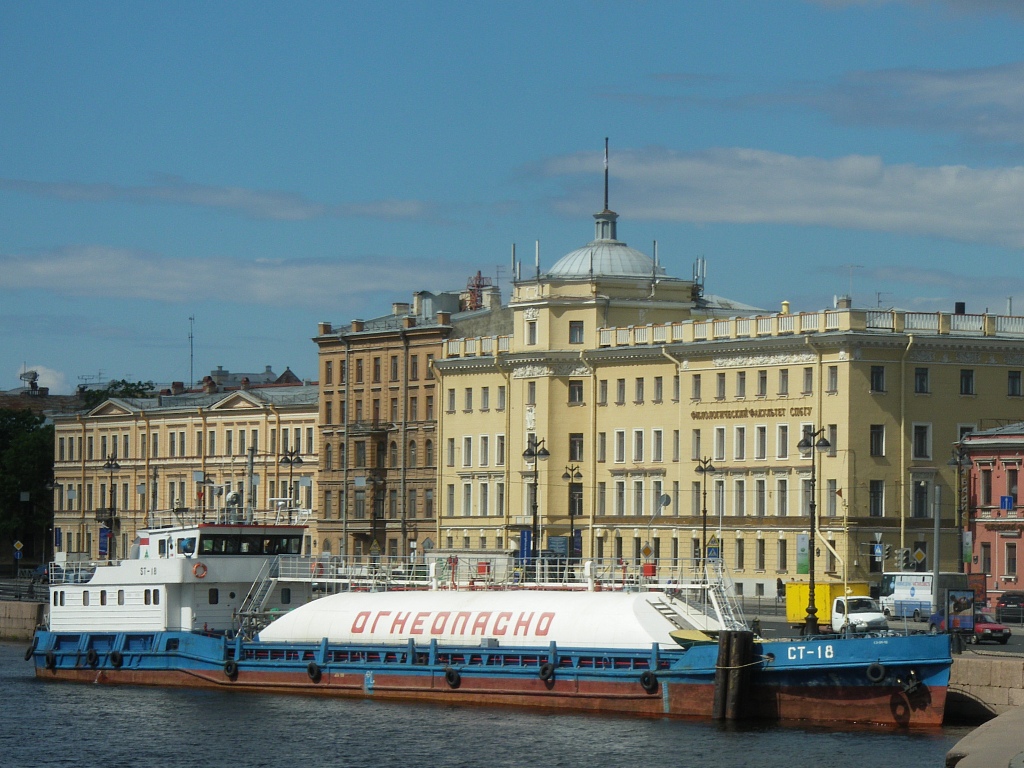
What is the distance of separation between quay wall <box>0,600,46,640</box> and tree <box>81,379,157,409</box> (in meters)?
61.3

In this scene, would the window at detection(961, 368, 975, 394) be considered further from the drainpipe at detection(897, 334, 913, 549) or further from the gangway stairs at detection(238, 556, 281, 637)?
the gangway stairs at detection(238, 556, 281, 637)

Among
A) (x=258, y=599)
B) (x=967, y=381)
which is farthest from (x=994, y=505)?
(x=258, y=599)

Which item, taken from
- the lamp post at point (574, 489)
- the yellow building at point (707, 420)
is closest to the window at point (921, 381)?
the yellow building at point (707, 420)

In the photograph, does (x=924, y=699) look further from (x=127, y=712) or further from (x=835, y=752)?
(x=127, y=712)

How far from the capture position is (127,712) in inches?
2320

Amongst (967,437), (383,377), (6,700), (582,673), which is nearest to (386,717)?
(582,673)

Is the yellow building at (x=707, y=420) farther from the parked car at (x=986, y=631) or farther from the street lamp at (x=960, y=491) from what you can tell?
the parked car at (x=986, y=631)

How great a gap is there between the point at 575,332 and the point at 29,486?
55.3m

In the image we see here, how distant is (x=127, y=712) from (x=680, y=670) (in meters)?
15.1

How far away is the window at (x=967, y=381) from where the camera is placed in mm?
95000

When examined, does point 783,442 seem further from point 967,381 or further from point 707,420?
point 967,381

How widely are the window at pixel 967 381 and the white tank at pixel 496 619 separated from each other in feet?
132

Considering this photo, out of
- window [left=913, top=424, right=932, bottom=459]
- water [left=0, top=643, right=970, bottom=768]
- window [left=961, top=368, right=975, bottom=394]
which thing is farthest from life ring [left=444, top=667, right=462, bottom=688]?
window [left=961, top=368, right=975, bottom=394]

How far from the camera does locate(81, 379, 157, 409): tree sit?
513 ft
